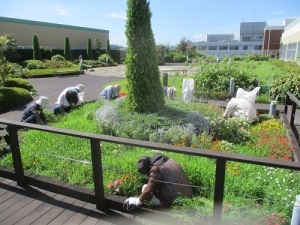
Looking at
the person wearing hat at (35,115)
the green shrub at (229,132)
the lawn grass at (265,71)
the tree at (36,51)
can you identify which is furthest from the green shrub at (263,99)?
the tree at (36,51)

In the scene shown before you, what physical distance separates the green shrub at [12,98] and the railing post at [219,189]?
365 inches

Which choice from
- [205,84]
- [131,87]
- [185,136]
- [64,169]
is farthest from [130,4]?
[205,84]

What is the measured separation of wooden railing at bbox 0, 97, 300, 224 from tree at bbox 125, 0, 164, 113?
9.54ft

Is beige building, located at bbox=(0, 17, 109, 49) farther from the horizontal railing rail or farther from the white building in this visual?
the white building

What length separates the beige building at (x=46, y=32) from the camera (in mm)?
28562

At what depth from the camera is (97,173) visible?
257cm

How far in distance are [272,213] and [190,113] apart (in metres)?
3.30

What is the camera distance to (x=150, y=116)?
17.1ft

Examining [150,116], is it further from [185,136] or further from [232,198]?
[232,198]

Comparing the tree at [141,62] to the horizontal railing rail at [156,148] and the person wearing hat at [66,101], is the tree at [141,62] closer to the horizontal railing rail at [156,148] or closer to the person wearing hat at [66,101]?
the person wearing hat at [66,101]


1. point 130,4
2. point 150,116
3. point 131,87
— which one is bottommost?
point 150,116

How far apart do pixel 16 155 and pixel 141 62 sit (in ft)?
10.5

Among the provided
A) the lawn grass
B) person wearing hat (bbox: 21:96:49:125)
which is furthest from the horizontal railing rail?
the lawn grass

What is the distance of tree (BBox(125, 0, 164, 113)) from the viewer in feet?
17.1
